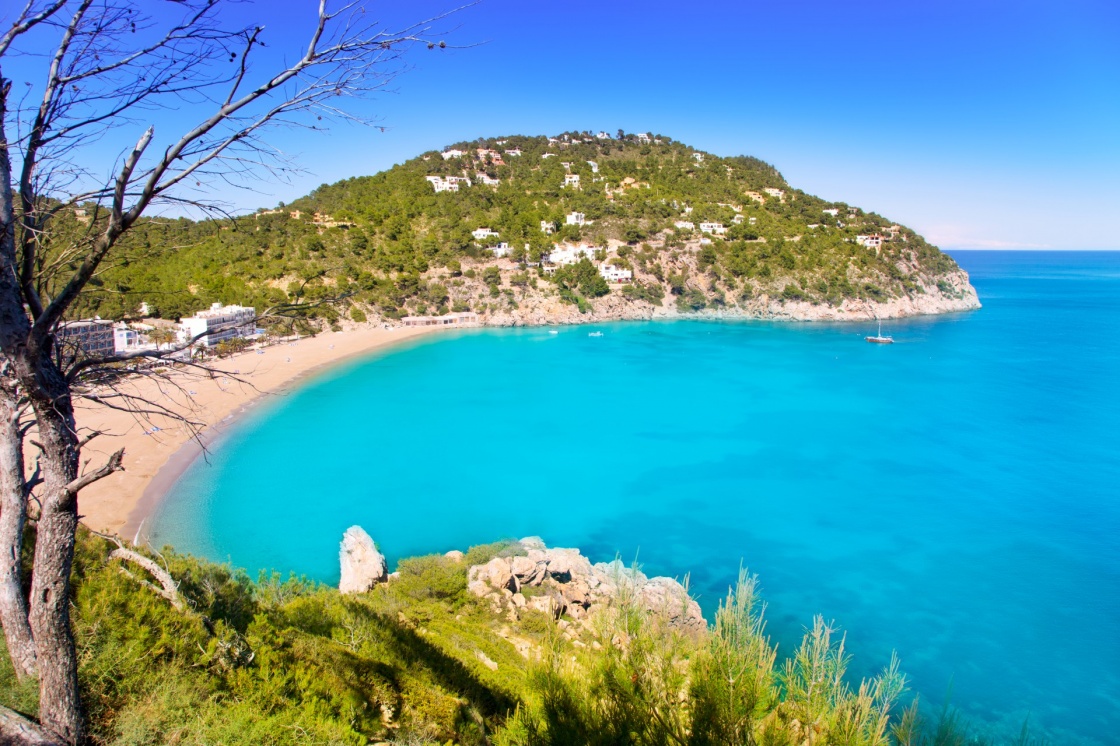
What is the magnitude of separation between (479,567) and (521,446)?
10705mm

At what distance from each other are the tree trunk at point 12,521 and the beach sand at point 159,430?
987 mm

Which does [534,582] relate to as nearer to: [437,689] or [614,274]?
[437,689]

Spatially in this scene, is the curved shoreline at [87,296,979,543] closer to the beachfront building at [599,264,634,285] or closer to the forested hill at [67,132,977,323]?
the forested hill at [67,132,977,323]

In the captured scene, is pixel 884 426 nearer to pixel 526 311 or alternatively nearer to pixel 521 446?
pixel 521 446

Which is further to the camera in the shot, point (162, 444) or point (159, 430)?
point (162, 444)

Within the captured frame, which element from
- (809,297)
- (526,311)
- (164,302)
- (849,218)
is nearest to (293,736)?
(164,302)

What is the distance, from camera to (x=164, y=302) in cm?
3119

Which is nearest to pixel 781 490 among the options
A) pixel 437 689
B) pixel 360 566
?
pixel 360 566

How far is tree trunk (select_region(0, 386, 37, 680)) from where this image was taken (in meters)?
2.16

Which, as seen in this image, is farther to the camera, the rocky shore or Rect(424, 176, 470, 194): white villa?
Rect(424, 176, 470, 194): white villa

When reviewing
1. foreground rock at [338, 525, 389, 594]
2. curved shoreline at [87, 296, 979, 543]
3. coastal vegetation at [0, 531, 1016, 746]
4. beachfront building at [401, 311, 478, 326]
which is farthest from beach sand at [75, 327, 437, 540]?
beachfront building at [401, 311, 478, 326]

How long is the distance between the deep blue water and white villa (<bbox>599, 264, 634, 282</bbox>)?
18698 mm

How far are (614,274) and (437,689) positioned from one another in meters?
48.6

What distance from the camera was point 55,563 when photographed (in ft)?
7.01
